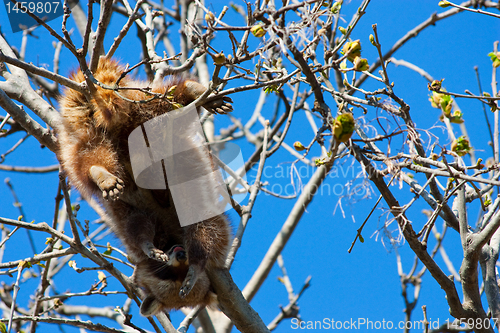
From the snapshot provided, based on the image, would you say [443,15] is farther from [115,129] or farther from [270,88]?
[115,129]

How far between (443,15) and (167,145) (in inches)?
156

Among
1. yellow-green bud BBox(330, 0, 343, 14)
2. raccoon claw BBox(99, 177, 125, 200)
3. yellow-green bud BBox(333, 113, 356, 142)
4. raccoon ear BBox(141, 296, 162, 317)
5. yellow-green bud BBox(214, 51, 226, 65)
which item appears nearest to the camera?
yellow-green bud BBox(333, 113, 356, 142)

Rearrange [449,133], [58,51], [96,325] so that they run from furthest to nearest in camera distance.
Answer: [58,51] < [96,325] < [449,133]

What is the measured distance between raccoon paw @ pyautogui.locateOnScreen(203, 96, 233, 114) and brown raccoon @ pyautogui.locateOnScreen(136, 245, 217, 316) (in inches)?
54.8

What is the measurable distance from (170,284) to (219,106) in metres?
1.82

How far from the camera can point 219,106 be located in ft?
11.7

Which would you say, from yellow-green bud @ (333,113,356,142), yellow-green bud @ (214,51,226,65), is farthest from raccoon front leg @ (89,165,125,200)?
yellow-green bud @ (333,113,356,142)

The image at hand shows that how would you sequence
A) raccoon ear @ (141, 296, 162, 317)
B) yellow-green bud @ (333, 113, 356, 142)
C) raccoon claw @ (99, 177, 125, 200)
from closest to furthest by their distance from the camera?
yellow-green bud @ (333, 113, 356, 142) → raccoon claw @ (99, 177, 125, 200) → raccoon ear @ (141, 296, 162, 317)

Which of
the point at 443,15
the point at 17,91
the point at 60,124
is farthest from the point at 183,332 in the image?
the point at 443,15

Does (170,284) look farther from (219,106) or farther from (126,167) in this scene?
(219,106)

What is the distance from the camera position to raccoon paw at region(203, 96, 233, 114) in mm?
3543

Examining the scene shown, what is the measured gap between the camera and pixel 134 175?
3.92 meters

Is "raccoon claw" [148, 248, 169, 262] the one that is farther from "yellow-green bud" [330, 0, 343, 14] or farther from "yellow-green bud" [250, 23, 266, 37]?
"yellow-green bud" [330, 0, 343, 14]

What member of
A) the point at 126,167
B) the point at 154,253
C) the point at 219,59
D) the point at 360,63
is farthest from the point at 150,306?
the point at 360,63
